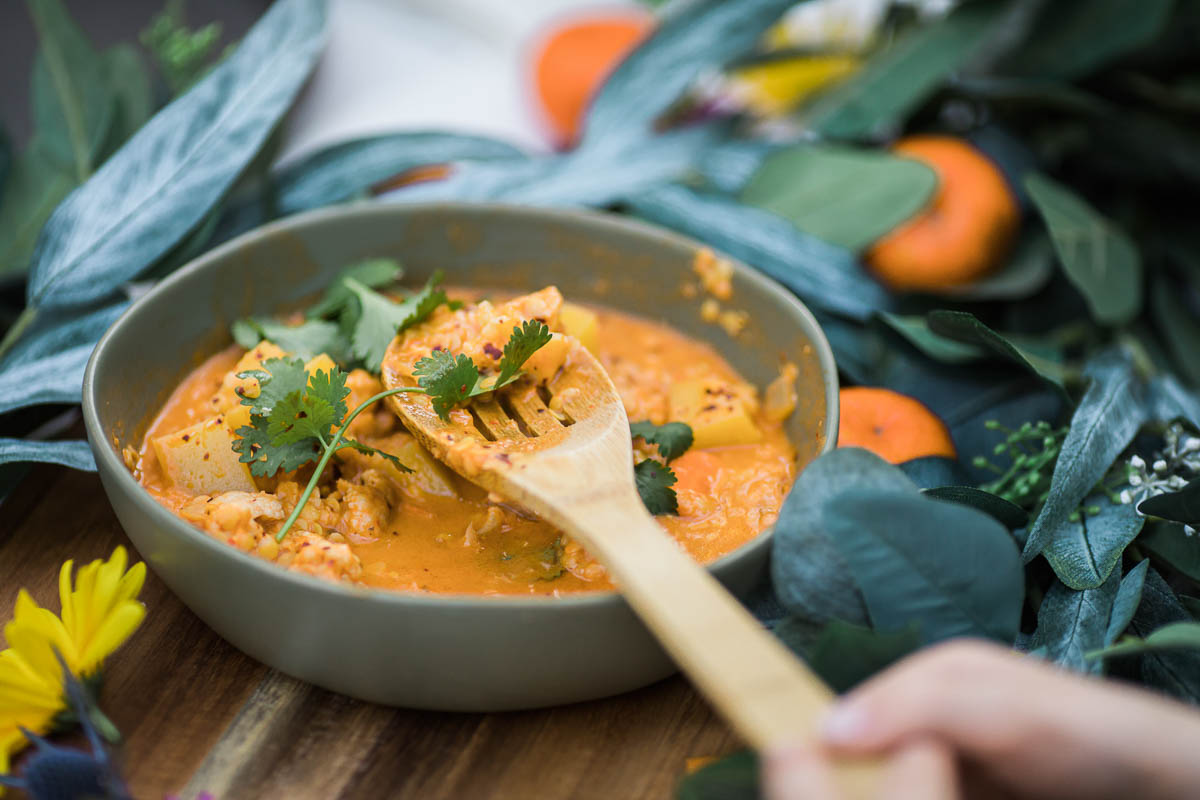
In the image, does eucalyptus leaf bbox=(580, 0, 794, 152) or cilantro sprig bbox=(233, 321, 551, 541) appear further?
eucalyptus leaf bbox=(580, 0, 794, 152)

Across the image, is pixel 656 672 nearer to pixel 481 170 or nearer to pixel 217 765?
pixel 217 765

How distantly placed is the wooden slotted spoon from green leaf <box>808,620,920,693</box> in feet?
0.08

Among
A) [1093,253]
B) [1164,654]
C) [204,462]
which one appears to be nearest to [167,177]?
[204,462]

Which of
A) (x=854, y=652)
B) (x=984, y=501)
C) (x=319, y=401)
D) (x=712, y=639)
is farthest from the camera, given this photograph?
(x=984, y=501)

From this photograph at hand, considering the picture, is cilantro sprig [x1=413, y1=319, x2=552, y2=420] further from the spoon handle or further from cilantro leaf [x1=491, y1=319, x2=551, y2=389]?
the spoon handle

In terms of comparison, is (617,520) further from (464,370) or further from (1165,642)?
(1165,642)

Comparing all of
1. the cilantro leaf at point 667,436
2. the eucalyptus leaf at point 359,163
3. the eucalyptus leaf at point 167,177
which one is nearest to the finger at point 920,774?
the cilantro leaf at point 667,436

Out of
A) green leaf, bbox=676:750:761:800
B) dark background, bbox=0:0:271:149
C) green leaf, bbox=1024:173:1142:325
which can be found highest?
dark background, bbox=0:0:271:149

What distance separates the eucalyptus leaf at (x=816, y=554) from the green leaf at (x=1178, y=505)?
0.43 m

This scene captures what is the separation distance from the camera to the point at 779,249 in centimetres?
224

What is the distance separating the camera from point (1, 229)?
2.10 metres

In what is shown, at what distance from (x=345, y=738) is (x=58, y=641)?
376 mm

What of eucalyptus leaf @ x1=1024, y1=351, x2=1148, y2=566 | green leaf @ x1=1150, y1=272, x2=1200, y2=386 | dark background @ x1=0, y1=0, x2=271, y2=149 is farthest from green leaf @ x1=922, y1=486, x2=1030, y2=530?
dark background @ x1=0, y1=0, x2=271, y2=149

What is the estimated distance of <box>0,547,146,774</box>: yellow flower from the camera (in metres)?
1.29
